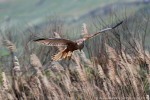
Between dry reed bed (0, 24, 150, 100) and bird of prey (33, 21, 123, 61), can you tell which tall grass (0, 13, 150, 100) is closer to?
dry reed bed (0, 24, 150, 100)

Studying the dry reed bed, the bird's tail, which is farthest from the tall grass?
the bird's tail

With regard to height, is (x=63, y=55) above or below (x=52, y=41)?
below

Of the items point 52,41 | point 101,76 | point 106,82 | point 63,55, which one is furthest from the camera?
point 106,82

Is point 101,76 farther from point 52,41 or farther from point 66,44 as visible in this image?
point 52,41

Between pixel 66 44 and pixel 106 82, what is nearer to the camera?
pixel 66 44

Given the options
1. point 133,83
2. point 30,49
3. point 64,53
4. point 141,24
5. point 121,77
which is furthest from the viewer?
point 30,49

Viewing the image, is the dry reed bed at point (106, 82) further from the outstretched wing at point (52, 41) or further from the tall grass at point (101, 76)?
the outstretched wing at point (52, 41)

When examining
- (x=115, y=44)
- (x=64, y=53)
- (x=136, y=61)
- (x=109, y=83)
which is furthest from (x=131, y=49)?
(x=64, y=53)

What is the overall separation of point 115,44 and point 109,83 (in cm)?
270

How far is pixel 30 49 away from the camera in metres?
17.2

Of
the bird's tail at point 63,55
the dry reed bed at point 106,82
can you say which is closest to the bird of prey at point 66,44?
the bird's tail at point 63,55

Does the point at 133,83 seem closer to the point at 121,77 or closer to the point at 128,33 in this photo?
the point at 121,77

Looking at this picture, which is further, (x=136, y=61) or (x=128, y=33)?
(x=128, y=33)

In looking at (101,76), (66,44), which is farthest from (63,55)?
(101,76)
